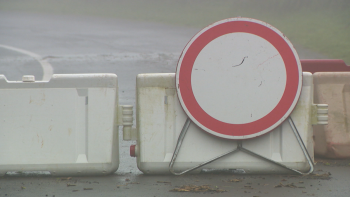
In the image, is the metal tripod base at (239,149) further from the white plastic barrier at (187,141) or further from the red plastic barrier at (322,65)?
the red plastic barrier at (322,65)

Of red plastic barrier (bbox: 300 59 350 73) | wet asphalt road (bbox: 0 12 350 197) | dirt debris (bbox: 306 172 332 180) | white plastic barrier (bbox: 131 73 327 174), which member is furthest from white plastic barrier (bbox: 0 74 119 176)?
red plastic barrier (bbox: 300 59 350 73)

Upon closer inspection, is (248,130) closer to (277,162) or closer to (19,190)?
(277,162)

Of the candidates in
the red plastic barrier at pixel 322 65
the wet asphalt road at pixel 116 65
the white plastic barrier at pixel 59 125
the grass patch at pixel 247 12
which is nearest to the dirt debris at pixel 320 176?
the wet asphalt road at pixel 116 65

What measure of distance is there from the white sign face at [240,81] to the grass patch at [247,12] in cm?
1155

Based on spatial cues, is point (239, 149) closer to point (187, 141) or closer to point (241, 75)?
point (187, 141)

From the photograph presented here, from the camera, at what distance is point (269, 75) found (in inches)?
179

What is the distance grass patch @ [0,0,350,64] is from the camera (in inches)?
720

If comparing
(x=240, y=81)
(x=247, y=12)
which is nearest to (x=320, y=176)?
(x=240, y=81)

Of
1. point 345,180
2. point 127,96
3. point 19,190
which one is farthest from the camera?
point 127,96

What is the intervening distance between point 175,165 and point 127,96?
18.4 feet

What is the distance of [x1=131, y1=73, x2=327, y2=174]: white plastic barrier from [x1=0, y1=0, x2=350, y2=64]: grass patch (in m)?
11.5

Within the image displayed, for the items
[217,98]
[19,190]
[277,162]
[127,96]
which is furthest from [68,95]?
[127,96]

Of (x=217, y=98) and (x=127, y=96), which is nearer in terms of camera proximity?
(x=217, y=98)

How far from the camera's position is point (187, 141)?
4645 millimetres
